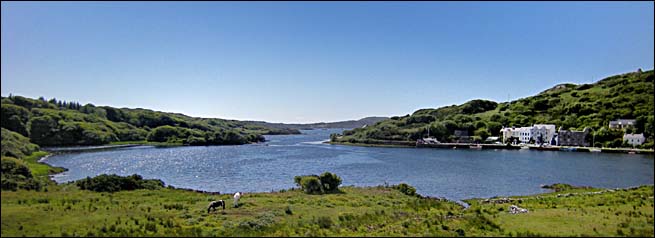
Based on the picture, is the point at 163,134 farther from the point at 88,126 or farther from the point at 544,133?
the point at 544,133

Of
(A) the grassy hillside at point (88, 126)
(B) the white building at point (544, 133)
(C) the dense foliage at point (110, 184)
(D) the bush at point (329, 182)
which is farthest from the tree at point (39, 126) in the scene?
(B) the white building at point (544, 133)

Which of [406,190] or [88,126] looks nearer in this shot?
[406,190]

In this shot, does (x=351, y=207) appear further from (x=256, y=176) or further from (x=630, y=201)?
(x=256, y=176)

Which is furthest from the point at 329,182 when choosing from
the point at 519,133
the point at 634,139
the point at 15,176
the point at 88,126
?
the point at 519,133

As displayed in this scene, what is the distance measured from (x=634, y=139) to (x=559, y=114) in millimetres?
44932

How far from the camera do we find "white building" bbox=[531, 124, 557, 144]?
12238 centimetres

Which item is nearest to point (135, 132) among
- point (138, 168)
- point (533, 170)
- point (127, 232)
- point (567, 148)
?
point (138, 168)

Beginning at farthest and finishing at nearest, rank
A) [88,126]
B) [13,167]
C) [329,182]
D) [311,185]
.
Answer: [88,126] → [329,182] → [311,185] → [13,167]

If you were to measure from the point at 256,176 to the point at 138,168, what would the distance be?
1049 inches

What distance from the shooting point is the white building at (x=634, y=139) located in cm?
9750

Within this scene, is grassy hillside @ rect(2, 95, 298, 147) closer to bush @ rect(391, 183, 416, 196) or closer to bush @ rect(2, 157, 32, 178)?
bush @ rect(2, 157, 32, 178)

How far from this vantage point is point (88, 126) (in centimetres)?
7600

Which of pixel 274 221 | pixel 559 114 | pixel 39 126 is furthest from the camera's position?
pixel 559 114

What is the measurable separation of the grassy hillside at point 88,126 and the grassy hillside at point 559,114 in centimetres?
5955
